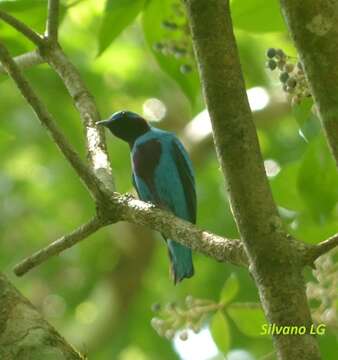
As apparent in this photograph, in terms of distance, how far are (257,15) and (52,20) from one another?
719 mm

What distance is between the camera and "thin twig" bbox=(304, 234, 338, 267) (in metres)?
2.07

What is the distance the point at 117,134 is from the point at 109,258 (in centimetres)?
232

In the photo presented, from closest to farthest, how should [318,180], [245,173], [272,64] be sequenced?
1. [245,173]
2. [272,64]
3. [318,180]

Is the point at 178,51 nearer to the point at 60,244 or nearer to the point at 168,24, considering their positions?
the point at 168,24

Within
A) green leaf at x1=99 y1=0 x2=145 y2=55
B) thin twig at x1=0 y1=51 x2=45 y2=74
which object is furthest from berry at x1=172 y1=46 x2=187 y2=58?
thin twig at x1=0 y1=51 x2=45 y2=74

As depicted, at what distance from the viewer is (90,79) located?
6523mm

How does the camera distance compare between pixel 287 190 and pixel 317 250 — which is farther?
pixel 287 190

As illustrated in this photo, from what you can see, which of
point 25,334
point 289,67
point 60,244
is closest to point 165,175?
point 60,244

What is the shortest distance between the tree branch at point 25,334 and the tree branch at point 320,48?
88 cm

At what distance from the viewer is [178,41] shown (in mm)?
3197

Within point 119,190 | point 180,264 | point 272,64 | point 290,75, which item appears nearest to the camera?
point 290,75

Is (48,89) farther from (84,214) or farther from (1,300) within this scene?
(1,300)

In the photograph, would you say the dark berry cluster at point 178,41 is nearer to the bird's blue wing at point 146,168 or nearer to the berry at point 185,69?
the berry at point 185,69


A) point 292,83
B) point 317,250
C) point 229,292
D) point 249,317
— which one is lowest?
point 249,317
